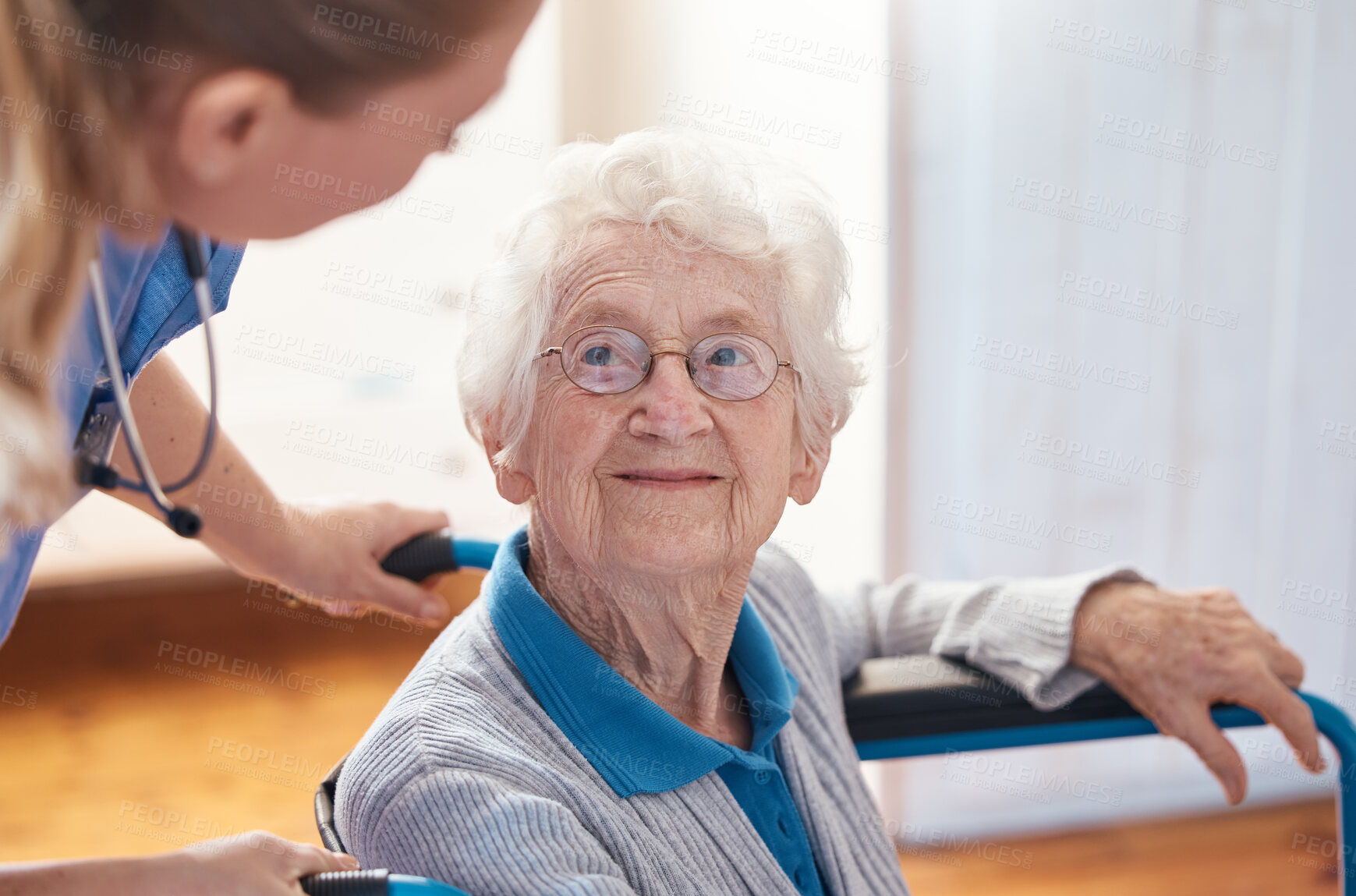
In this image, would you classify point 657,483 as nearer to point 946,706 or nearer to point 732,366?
point 732,366

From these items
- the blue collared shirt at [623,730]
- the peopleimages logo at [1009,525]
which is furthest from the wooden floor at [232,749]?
the blue collared shirt at [623,730]

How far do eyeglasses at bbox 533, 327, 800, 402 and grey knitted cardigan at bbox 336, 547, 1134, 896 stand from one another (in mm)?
269

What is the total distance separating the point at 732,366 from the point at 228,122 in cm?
60

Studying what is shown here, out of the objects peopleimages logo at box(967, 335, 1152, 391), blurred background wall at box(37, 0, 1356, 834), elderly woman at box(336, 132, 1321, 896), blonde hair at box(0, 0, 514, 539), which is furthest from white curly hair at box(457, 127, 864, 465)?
peopleimages logo at box(967, 335, 1152, 391)

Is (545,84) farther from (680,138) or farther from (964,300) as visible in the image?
(680,138)

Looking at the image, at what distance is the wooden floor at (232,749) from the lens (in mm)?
2291

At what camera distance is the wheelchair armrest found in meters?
1.33

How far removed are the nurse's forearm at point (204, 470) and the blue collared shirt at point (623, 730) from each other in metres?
0.35

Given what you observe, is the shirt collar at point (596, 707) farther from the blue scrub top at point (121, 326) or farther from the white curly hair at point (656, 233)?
the blue scrub top at point (121, 326)

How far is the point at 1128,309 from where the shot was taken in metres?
2.14

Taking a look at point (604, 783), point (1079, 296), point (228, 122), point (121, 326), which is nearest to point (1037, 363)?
point (1079, 296)

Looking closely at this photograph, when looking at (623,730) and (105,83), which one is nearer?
(105,83)

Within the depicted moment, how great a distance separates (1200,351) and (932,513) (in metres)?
0.62

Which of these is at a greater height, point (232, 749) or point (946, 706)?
point (946, 706)
